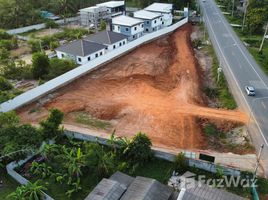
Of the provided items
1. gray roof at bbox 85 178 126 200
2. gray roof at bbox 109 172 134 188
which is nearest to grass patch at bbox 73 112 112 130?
gray roof at bbox 109 172 134 188

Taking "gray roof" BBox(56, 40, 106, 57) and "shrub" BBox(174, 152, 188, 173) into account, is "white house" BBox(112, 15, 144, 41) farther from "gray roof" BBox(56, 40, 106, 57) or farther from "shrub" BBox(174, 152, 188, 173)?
"shrub" BBox(174, 152, 188, 173)

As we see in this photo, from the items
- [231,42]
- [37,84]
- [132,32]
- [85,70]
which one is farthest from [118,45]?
[231,42]

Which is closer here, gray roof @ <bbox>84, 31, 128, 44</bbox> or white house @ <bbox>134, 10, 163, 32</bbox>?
gray roof @ <bbox>84, 31, 128, 44</bbox>

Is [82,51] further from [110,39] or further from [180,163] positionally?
[180,163]

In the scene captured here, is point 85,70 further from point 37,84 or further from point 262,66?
point 262,66

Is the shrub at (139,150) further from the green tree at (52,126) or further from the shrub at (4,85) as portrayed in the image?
the shrub at (4,85)

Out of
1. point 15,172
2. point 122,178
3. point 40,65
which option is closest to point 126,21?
point 40,65
